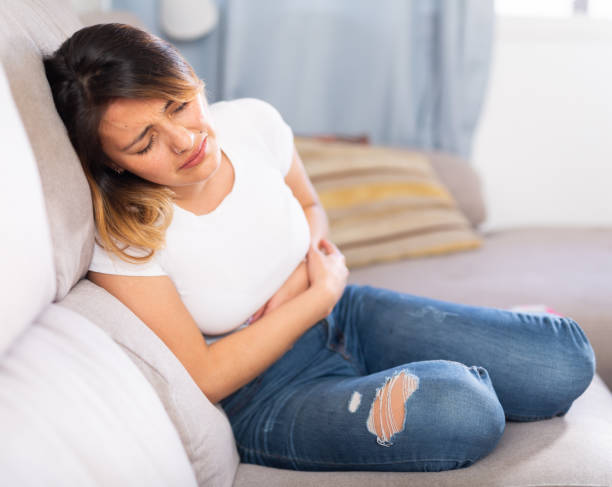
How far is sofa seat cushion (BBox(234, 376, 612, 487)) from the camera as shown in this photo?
0.76 meters

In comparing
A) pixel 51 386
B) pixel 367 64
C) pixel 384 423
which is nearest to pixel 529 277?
pixel 384 423

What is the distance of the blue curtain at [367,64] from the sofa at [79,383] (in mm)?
1203

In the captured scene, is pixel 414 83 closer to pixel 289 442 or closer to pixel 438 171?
pixel 438 171

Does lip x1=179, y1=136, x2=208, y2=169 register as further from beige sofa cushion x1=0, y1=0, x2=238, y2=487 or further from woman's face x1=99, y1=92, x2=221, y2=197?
beige sofa cushion x1=0, y1=0, x2=238, y2=487

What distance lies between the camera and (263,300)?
973mm

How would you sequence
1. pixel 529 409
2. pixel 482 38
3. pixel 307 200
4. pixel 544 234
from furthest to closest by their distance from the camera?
pixel 482 38 → pixel 544 234 → pixel 307 200 → pixel 529 409

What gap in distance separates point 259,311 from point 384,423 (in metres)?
0.29

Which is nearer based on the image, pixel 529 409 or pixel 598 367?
pixel 529 409

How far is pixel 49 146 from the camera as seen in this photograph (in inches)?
29.4

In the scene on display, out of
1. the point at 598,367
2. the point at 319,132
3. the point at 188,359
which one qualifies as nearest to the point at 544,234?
the point at 598,367

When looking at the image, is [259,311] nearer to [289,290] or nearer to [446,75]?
[289,290]

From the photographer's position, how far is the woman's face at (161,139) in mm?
798

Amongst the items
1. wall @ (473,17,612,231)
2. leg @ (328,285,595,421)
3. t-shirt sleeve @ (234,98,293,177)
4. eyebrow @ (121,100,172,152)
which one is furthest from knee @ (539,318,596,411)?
wall @ (473,17,612,231)

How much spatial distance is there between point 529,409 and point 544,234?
3.53ft
